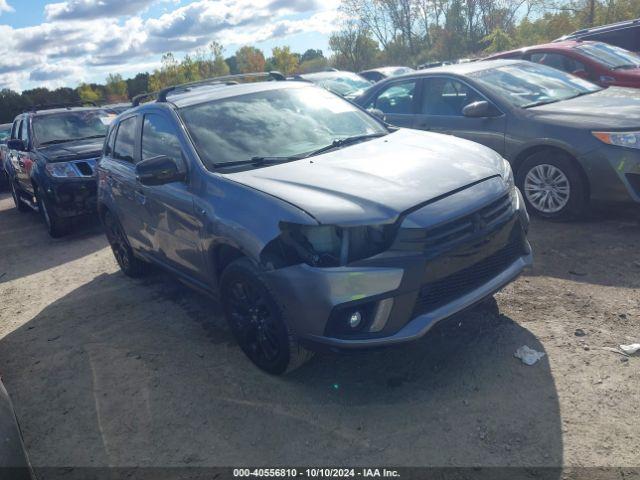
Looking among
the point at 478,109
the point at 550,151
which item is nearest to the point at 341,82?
the point at 478,109

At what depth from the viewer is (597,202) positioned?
5242 mm

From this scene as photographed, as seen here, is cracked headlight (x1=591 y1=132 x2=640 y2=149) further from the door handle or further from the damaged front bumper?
the door handle

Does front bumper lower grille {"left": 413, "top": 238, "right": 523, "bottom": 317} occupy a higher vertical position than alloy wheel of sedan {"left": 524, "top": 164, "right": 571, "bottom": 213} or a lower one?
higher

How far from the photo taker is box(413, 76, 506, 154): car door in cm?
594

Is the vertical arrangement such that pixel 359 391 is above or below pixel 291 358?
below

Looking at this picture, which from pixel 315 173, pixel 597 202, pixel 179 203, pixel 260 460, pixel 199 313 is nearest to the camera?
pixel 260 460

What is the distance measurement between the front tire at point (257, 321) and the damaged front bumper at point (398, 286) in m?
0.13

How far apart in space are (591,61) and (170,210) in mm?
6893

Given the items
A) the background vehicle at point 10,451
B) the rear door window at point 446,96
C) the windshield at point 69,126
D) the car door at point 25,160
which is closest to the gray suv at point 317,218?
the background vehicle at point 10,451

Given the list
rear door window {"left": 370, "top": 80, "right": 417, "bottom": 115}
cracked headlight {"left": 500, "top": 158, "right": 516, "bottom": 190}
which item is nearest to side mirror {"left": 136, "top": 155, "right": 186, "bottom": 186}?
cracked headlight {"left": 500, "top": 158, "right": 516, "bottom": 190}

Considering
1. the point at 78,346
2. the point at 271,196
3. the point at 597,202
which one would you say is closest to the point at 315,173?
the point at 271,196

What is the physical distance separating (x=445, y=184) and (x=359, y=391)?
1.36 meters

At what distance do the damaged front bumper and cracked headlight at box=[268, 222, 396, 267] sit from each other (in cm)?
6

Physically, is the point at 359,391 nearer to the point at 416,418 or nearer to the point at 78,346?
the point at 416,418
